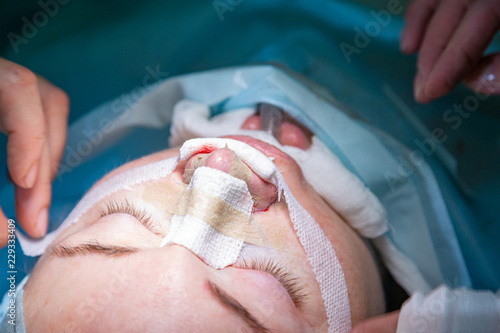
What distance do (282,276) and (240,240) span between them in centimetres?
9

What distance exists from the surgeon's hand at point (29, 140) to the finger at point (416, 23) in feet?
2.58

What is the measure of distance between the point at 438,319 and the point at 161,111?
80cm

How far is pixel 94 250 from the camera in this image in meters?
0.61

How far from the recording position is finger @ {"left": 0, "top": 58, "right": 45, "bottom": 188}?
0.73m

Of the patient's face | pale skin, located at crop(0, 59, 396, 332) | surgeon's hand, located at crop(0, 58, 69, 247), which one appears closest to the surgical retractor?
pale skin, located at crop(0, 59, 396, 332)

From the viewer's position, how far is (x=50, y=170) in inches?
34.4

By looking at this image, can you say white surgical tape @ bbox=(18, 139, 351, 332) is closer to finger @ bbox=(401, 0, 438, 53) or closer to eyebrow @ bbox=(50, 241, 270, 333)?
eyebrow @ bbox=(50, 241, 270, 333)

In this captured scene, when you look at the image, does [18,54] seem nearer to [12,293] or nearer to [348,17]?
[12,293]

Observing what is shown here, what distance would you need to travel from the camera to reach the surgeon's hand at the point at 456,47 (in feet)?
2.57

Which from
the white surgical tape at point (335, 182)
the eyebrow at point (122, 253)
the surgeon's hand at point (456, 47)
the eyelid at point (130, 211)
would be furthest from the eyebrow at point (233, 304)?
the surgeon's hand at point (456, 47)

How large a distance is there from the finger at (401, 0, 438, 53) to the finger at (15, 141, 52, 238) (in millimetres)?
813

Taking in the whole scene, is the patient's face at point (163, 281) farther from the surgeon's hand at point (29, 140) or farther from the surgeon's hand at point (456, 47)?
the surgeon's hand at point (456, 47)

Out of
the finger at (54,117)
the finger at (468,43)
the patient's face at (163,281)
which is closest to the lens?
the patient's face at (163,281)

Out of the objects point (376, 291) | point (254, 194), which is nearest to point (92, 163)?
point (254, 194)
